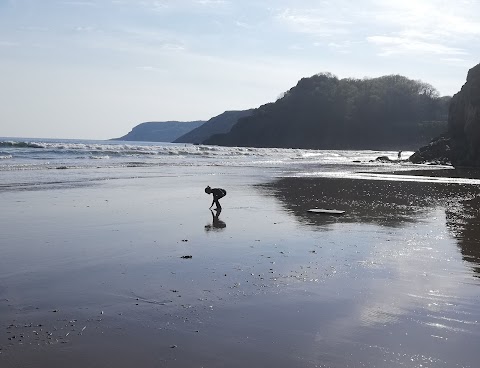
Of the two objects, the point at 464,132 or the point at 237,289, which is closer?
the point at 237,289

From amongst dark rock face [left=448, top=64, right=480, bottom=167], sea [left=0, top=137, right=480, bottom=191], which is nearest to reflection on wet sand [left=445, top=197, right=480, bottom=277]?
sea [left=0, top=137, right=480, bottom=191]

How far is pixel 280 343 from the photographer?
536cm

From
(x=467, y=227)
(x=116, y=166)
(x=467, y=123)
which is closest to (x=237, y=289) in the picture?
(x=467, y=227)

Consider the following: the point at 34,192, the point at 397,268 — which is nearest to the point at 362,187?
the point at 34,192

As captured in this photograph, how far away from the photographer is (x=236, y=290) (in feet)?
24.0

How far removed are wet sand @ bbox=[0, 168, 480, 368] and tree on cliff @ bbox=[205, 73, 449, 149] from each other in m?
151

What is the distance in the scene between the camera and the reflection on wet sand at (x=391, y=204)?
13.4 metres

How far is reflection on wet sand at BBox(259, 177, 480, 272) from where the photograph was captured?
1343cm

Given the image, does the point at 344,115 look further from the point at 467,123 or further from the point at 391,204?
the point at 391,204

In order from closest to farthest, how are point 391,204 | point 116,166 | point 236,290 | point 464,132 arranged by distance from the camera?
point 236,290
point 391,204
point 116,166
point 464,132

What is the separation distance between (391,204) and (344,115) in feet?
526

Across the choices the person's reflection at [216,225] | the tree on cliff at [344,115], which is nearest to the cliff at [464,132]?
the person's reflection at [216,225]

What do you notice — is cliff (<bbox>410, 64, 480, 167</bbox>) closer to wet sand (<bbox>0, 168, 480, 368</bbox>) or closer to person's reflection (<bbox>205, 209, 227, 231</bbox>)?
wet sand (<bbox>0, 168, 480, 368</bbox>)

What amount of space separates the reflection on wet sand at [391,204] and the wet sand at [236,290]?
0.17m
